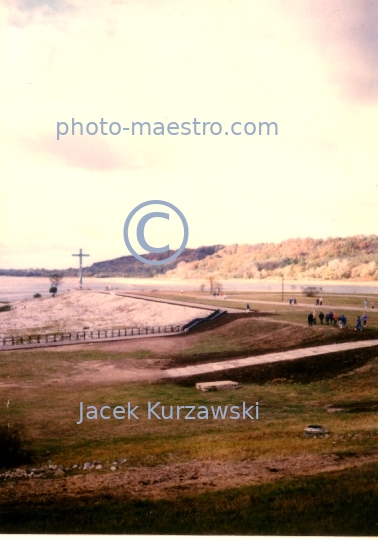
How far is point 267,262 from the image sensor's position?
8523 mm

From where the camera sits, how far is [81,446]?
7.67 metres

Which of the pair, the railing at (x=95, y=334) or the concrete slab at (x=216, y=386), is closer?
the concrete slab at (x=216, y=386)

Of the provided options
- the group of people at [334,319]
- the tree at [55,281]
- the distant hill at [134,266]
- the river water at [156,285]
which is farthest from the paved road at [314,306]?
the tree at [55,281]

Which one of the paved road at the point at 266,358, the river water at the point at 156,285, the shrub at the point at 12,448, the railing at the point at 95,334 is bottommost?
the shrub at the point at 12,448

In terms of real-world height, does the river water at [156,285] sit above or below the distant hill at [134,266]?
below

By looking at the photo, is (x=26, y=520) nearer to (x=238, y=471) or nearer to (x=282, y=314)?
(x=238, y=471)

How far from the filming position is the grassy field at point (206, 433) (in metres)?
7.09

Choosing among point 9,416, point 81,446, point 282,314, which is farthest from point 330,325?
point 9,416

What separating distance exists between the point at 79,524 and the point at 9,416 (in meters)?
1.95

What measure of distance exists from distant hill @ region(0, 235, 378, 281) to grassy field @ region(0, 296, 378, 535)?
2.98ft

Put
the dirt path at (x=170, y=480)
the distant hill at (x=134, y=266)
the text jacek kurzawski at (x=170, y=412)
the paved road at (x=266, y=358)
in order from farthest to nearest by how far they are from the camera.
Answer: the paved road at (x=266, y=358), the distant hill at (x=134, y=266), the text jacek kurzawski at (x=170, y=412), the dirt path at (x=170, y=480)

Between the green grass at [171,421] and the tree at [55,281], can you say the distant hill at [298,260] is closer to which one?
the green grass at [171,421]

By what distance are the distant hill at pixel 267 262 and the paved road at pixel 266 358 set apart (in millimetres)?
1109

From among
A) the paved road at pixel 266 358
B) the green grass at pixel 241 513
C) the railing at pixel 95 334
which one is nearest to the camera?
the green grass at pixel 241 513
